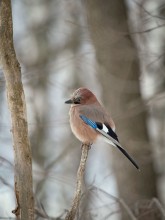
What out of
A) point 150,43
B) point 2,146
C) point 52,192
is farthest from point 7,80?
point 52,192

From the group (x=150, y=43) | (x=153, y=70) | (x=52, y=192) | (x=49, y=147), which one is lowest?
(x=52, y=192)

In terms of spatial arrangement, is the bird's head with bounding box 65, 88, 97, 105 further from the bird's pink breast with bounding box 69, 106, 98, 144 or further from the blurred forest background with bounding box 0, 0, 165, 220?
the blurred forest background with bounding box 0, 0, 165, 220

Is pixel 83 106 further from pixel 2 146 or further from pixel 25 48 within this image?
pixel 25 48

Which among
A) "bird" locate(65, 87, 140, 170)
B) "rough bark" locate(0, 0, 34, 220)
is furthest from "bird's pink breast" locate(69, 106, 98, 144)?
"rough bark" locate(0, 0, 34, 220)

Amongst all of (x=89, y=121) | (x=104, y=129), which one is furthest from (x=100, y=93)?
(x=104, y=129)

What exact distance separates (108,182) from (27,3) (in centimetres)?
416

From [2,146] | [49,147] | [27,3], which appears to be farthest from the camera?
[27,3]

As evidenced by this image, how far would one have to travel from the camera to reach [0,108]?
29.3 ft

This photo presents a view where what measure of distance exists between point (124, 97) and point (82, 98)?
2.96 metres

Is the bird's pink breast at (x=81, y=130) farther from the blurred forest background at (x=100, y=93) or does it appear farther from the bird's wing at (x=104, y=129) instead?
the blurred forest background at (x=100, y=93)

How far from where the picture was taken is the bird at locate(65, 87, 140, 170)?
17.3 feet

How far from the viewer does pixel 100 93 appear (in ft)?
31.9

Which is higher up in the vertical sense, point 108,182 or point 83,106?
point 83,106

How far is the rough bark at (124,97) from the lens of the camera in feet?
26.7
